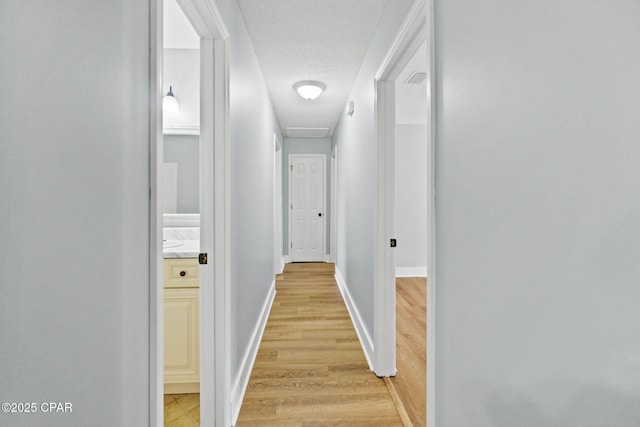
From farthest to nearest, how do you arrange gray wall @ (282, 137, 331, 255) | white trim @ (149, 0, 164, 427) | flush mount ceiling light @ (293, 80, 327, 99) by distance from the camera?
gray wall @ (282, 137, 331, 255) → flush mount ceiling light @ (293, 80, 327, 99) → white trim @ (149, 0, 164, 427)

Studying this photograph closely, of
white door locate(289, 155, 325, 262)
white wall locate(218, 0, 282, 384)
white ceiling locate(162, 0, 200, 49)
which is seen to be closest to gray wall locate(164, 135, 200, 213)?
white wall locate(218, 0, 282, 384)

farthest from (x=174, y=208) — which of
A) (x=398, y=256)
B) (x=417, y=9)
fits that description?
(x=398, y=256)

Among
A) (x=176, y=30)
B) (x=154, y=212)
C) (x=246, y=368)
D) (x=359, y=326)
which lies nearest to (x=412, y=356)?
(x=359, y=326)

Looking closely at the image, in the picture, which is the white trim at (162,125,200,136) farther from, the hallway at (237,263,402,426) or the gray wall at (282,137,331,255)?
the gray wall at (282,137,331,255)

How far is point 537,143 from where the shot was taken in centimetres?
72

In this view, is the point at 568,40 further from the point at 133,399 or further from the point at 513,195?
the point at 133,399

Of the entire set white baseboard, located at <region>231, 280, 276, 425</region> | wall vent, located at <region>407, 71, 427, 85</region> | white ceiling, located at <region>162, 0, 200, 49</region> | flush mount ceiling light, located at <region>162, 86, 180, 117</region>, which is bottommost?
white baseboard, located at <region>231, 280, 276, 425</region>

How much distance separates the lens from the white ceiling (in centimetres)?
208

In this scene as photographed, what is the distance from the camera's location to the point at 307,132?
5824mm

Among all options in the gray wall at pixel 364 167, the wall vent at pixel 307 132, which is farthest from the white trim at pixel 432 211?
the wall vent at pixel 307 132

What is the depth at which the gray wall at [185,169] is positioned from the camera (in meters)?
2.62

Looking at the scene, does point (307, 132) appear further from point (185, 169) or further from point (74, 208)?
point (74, 208)

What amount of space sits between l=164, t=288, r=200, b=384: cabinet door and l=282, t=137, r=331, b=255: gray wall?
170 inches

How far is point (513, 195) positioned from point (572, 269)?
0.76 feet
